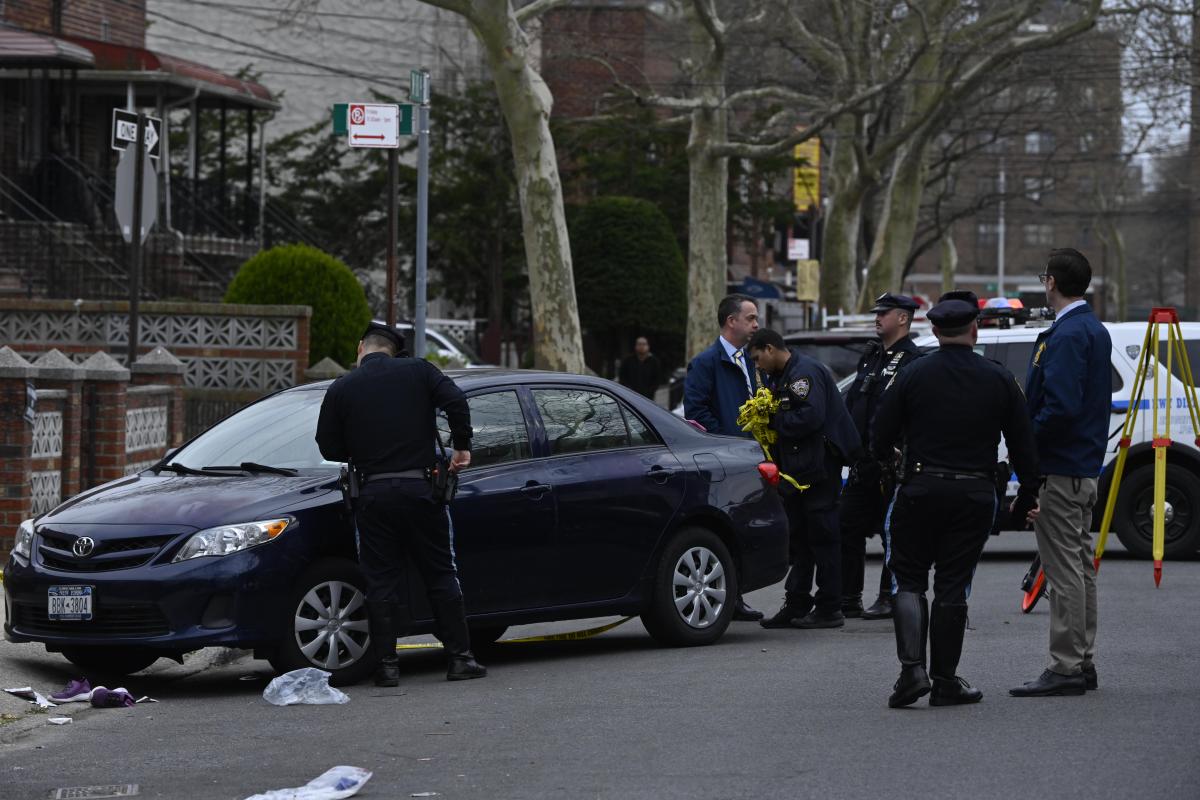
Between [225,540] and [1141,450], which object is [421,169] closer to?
[1141,450]

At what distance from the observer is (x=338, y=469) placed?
9.33 metres

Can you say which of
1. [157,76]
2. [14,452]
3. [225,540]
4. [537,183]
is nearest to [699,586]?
[225,540]

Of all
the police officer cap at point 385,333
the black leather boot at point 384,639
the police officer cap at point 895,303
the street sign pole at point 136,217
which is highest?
the street sign pole at point 136,217

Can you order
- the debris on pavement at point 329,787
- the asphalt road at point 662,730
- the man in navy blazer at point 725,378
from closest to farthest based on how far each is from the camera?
1. the debris on pavement at point 329,787
2. the asphalt road at point 662,730
3. the man in navy blazer at point 725,378

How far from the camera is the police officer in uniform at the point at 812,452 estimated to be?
10898 millimetres

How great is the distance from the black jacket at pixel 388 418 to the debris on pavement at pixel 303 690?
100 centimetres

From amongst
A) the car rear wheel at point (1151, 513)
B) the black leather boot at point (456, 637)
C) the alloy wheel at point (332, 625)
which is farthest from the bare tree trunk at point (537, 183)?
the alloy wheel at point (332, 625)

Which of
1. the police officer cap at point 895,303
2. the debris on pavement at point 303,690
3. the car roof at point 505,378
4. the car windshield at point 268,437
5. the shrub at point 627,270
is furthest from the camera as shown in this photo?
the shrub at point 627,270

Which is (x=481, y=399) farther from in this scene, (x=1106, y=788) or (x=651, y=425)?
(x=1106, y=788)

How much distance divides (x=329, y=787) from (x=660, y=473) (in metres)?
4.04

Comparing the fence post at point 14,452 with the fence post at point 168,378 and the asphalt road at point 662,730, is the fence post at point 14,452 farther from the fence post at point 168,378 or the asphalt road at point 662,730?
the asphalt road at point 662,730

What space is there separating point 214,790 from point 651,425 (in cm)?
429

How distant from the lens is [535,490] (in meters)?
9.57

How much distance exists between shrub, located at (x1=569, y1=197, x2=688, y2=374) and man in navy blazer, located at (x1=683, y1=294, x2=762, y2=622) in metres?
25.8
